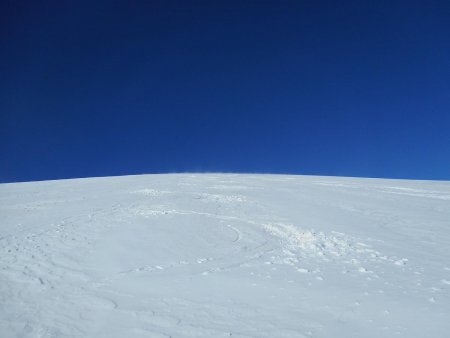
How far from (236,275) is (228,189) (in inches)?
344

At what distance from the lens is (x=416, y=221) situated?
850 cm

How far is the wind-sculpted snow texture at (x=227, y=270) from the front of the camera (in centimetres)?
358

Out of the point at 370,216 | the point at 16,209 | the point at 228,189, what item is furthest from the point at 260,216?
the point at 16,209

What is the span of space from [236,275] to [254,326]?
153 cm

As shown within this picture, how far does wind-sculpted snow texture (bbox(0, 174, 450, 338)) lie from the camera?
11.8ft

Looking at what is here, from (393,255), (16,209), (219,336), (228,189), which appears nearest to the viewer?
(219,336)

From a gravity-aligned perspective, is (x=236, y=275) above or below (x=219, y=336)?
above

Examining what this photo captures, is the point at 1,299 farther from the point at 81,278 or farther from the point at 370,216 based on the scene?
the point at 370,216

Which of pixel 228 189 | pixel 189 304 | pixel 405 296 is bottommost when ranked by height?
pixel 189 304

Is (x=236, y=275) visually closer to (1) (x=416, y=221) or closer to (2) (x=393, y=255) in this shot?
(2) (x=393, y=255)

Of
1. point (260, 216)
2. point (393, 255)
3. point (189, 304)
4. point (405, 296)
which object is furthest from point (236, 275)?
point (260, 216)

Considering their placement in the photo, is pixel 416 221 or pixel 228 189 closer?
pixel 416 221

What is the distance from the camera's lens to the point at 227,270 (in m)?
5.28

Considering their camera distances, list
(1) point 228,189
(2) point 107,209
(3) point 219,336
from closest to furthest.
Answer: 1. (3) point 219,336
2. (2) point 107,209
3. (1) point 228,189
